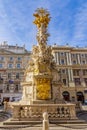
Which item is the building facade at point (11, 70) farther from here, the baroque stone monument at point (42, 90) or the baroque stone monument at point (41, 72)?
the baroque stone monument at point (42, 90)

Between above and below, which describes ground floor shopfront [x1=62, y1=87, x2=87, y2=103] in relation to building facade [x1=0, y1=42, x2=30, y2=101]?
below

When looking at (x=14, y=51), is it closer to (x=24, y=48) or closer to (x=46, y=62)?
(x=24, y=48)

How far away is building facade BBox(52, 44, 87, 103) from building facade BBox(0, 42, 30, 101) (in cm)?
1253

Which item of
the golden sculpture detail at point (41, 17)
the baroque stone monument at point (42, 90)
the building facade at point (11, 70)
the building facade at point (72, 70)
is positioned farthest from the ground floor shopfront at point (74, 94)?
the golden sculpture detail at point (41, 17)

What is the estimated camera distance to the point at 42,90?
57.1 feet

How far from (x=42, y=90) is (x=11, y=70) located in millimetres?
40553

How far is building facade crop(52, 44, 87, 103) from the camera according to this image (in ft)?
175

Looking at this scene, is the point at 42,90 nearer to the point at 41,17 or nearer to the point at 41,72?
the point at 41,72

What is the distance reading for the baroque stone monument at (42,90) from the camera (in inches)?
526

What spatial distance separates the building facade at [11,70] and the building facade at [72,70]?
1253 cm

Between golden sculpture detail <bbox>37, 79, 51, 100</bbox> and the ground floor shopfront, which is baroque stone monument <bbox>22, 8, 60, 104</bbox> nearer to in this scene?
golden sculpture detail <bbox>37, 79, 51, 100</bbox>

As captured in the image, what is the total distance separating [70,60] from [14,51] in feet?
69.9

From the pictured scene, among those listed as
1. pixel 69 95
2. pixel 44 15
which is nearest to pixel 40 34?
pixel 44 15

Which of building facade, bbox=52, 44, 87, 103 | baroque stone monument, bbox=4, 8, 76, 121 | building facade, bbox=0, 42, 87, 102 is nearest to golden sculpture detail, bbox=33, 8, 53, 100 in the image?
baroque stone monument, bbox=4, 8, 76, 121
